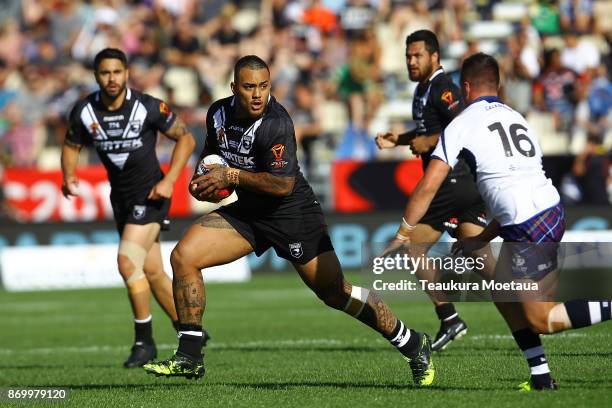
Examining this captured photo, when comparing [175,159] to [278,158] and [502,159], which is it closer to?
[278,158]

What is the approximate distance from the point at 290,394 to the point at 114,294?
12.3 m

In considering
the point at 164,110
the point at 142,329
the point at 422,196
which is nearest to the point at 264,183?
the point at 422,196

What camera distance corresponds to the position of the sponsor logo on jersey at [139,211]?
11.5 meters

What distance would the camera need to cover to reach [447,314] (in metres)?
11.2

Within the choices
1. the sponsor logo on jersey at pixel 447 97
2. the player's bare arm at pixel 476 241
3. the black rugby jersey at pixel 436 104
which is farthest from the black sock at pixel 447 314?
the player's bare arm at pixel 476 241

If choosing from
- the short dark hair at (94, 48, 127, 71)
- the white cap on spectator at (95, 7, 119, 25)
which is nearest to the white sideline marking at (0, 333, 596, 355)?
the short dark hair at (94, 48, 127, 71)

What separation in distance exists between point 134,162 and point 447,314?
3496 millimetres

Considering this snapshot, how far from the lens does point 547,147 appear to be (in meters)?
22.2

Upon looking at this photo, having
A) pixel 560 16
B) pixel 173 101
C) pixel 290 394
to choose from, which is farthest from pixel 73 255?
pixel 290 394

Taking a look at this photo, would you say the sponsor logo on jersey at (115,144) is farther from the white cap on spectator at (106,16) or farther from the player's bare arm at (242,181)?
the white cap on spectator at (106,16)

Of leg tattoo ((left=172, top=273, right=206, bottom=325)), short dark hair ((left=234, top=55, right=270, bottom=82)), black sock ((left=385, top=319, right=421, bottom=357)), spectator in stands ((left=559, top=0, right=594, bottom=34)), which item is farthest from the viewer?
spectator in stands ((left=559, top=0, right=594, bottom=34))

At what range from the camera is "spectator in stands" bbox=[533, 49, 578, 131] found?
21.9 m

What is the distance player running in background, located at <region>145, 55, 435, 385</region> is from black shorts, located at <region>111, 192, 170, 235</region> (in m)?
2.91

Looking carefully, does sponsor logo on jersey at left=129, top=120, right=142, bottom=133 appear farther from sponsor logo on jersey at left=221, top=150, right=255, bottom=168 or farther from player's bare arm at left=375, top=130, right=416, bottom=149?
sponsor logo on jersey at left=221, top=150, right=255, bottom=168
